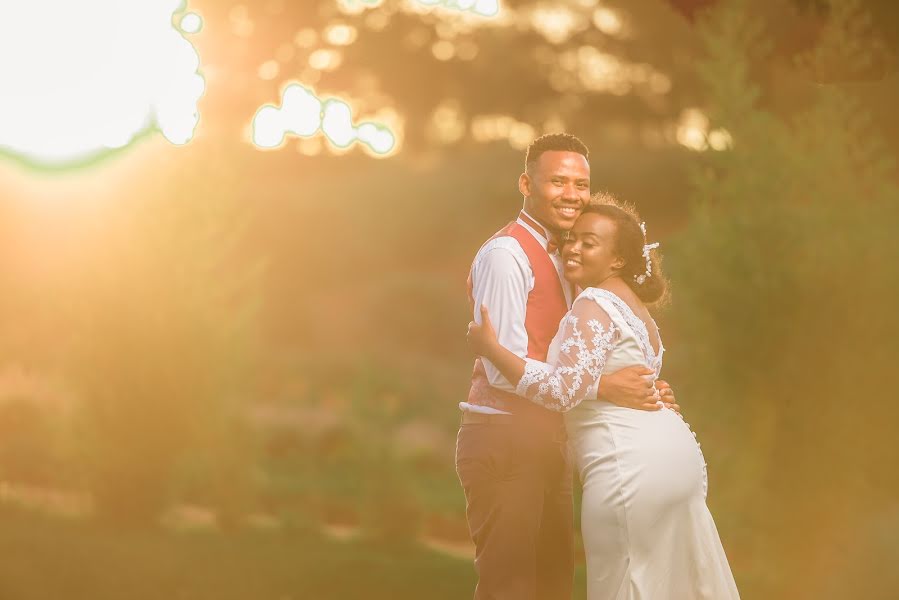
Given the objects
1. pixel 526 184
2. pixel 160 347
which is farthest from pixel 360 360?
pixel 526 184

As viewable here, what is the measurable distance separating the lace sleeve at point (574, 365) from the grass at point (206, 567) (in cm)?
480

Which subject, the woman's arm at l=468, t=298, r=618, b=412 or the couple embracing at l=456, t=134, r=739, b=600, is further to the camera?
the couple embracing at l=456, t=134, r=739, b=600

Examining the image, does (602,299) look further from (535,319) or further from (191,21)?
(191,21)

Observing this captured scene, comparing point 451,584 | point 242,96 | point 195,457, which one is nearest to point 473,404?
point 451,584

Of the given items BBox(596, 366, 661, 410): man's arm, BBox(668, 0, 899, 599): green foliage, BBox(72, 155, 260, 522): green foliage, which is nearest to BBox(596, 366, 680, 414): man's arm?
BBox(596, 366, 661, 410): man's arm

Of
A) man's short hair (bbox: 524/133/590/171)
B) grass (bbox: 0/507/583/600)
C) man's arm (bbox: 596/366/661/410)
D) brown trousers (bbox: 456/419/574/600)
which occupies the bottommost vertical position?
grass (bbox: 0/507/583/600)

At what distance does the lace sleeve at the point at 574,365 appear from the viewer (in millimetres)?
3873

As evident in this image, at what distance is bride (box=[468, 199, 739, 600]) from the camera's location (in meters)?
3.93

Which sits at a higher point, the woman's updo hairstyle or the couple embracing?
the woman's updo hairstyle

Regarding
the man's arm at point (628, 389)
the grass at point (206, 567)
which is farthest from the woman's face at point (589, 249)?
the grass at point (206, 567)

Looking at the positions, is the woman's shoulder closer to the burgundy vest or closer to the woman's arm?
the woman's arm

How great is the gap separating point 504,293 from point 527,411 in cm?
46

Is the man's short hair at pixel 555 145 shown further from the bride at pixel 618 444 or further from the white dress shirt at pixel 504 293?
the white dress shirt at pixel 504 293

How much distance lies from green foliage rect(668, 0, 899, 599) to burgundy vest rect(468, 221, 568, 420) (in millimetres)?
3692
